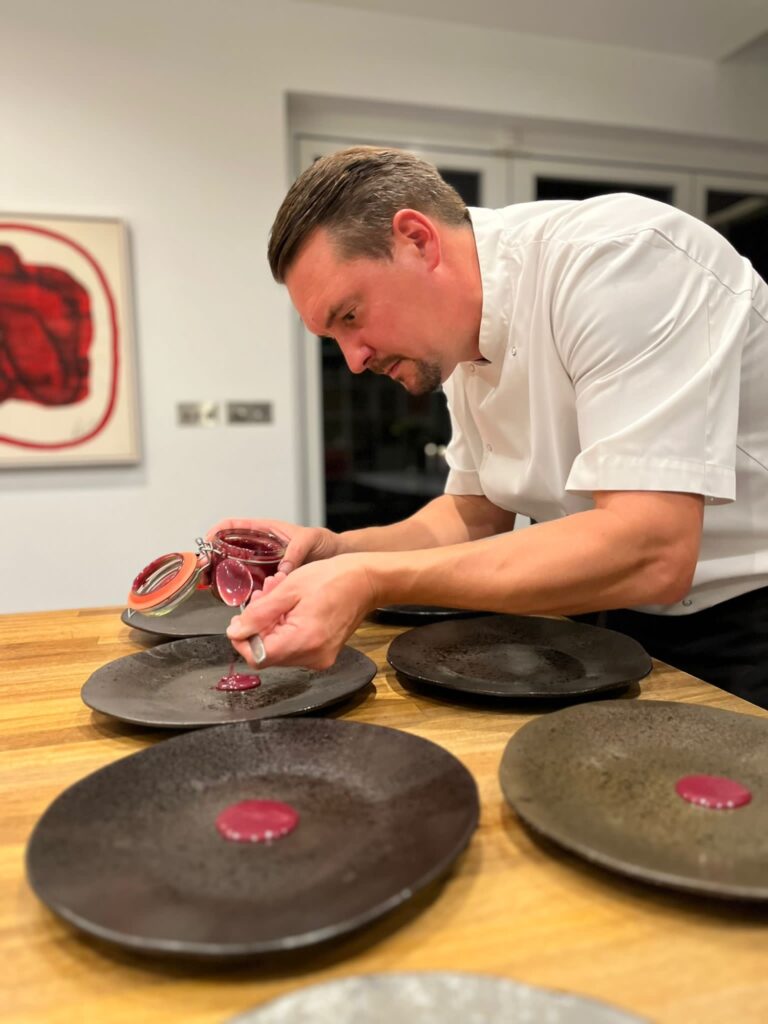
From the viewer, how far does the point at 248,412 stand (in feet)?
9.51

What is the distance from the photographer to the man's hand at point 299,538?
48.1 inches

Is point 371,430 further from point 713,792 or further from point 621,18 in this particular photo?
point 713,792

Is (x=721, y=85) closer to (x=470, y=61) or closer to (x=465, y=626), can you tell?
(x=470, y=61)

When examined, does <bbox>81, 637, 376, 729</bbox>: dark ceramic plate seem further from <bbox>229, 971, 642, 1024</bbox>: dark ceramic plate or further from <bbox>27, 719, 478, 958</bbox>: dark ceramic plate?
<bbox>229, 971, 642, 1024</bbox>: dark ceramic plate

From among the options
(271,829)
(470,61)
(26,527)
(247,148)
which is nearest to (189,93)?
(247,148)

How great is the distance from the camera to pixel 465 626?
1153 millimetres

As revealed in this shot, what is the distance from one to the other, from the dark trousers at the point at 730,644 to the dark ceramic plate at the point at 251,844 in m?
→ 0.68

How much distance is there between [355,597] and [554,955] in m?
0.46

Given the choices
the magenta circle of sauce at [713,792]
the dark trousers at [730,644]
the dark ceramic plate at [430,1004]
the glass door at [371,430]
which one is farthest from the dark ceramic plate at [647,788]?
the glass door at [371,430]

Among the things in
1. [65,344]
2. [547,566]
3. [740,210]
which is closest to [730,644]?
[547,566]

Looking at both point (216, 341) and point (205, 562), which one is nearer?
point (205, 562)

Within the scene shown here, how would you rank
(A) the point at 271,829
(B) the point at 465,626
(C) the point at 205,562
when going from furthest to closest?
(B) the point at 465,626
(C) the point at 205,562
(A) the point at 271,829

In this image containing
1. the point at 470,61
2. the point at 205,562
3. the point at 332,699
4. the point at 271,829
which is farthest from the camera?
the point at 470,61

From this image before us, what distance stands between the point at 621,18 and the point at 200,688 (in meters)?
3.13
